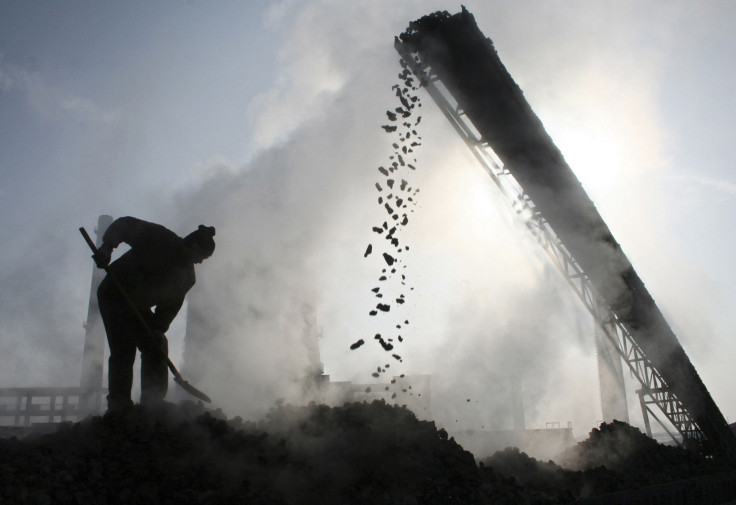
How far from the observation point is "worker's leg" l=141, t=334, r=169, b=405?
412 cm

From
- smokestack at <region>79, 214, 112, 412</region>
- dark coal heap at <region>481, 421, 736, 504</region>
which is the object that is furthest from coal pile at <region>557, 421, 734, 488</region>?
smokestack at <region>79, 214, 112, 412</region>

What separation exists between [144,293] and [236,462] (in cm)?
157

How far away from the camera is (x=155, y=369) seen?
4164 mm

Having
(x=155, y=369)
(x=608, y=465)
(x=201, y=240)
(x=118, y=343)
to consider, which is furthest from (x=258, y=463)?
(x=608, y=465)

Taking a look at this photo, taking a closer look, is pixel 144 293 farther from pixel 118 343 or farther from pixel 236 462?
pixel 236 462

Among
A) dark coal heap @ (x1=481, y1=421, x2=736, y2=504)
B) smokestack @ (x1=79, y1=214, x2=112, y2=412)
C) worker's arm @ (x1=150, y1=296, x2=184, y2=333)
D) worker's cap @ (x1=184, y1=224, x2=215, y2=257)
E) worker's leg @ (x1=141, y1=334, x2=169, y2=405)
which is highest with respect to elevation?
smokestack @ (x1=79, y1=214, x2=112, y2=412)

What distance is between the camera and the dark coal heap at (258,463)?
8.99 feet

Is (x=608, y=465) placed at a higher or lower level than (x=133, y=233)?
lower

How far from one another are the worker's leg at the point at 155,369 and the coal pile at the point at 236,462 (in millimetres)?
385

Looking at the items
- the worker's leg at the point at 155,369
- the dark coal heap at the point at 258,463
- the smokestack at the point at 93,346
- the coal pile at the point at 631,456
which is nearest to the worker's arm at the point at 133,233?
the worker's leg at the point at 155,369

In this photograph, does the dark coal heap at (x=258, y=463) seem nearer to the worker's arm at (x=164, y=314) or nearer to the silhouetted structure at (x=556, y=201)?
the worker's arm at (x=164, y=314)

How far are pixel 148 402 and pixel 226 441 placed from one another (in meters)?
0.72

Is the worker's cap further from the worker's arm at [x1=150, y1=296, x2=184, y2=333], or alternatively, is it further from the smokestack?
the smokestack

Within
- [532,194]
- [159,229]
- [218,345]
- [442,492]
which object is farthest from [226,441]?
[532,194]
